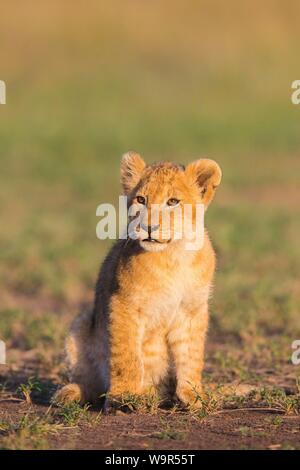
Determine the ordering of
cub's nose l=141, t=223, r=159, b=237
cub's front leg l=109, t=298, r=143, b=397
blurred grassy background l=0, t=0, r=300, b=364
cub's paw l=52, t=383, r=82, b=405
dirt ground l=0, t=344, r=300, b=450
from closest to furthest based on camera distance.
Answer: dirt ground l=0, t=344, r=300, b=450 → cub's nose l=141, t=223, r=159, b=237 → cub's front leg l=109, t=298, r=143, b=397 → cub's paw l=52, t=383, r=82, b=405 → blurred grassy background l=0, t=0, r=300, b=364

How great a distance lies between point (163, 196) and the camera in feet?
19.9

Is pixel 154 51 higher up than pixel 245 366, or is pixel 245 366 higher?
pixel 154 51

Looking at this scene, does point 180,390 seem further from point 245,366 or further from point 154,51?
point 154,51

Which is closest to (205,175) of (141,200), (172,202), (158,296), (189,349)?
(172,202)

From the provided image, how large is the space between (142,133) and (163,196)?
64.4 feet

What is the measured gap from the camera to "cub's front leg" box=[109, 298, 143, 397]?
6.23m

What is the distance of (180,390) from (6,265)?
5.98 meters

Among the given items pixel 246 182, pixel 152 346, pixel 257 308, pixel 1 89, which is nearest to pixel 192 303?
pixel 152 346

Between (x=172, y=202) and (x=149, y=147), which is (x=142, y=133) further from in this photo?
(x=172, y=202)

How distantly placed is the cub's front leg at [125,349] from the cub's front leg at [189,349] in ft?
0.92

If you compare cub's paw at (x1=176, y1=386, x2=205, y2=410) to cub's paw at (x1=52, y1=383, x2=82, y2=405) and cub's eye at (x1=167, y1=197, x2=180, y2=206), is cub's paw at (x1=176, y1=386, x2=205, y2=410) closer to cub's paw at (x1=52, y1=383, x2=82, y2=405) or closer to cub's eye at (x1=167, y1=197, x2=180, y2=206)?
cub's paw at (x1=52, y1=383, x2=82, y2=405)

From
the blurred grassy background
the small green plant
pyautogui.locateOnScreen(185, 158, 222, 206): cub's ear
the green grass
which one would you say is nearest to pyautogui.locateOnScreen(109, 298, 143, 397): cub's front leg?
the green grass

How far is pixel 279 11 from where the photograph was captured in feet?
120

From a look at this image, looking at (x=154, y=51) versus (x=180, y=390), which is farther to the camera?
(x=154, y=51)
